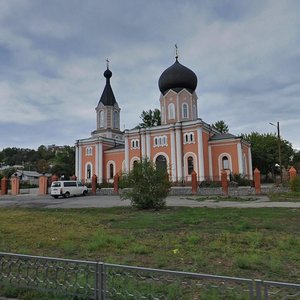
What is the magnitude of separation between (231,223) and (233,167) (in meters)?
28.0

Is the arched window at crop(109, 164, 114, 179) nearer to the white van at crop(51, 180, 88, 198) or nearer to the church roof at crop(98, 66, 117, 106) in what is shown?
the church roof at crop(98, 66, 117, 106)

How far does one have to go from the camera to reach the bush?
75.2ft

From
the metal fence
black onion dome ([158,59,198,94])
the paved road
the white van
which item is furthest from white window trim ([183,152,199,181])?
the metal fence

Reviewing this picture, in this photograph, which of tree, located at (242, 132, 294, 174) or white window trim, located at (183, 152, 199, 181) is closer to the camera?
white window trim, located at (183, 152, 199, 181)

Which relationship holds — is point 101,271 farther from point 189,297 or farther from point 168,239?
point 168,239

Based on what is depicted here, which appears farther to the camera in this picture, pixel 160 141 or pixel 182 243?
pixel 160 141

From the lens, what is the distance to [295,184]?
23078 millimetres

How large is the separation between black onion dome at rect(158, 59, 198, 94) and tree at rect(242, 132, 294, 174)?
1834 cm

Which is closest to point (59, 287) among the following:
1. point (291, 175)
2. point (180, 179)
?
point (291, 175)

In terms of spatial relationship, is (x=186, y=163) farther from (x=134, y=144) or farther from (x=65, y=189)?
(x=65, y=189)

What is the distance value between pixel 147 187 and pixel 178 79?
27.2 meters

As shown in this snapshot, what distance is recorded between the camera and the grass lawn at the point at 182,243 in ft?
18.8

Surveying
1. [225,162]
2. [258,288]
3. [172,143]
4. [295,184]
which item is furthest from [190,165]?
[258,288]

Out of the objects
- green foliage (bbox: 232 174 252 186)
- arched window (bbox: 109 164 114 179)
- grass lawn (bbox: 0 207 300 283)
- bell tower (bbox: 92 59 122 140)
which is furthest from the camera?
bell tower (bbox: 92 59 122 140)
